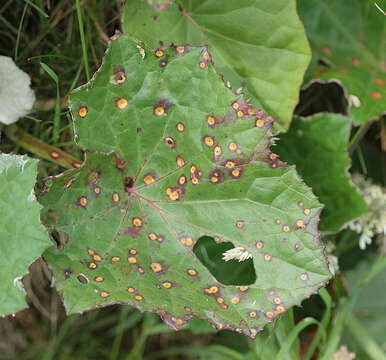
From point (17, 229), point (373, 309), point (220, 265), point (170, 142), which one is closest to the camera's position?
point (17, 229)

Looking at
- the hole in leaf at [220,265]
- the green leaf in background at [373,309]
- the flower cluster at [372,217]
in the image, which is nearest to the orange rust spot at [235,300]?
the hole in leaf at [220,265]

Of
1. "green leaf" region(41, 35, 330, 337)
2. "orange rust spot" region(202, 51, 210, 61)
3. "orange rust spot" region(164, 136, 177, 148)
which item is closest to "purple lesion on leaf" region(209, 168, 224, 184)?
"green leaf" region(41, 35, 330, 337)

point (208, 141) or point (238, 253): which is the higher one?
point (208, 141)

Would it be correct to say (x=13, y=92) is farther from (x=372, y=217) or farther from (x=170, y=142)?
(x=372, y=217)

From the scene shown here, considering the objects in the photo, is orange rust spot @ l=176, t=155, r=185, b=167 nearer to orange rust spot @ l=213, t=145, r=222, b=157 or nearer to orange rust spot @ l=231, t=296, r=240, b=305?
orange rust spot @ l=213, t=145, r=222, b=157

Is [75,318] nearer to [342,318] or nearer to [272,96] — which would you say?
[342,318]

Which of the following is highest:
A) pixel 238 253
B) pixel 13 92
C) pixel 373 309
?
pixel 13 92

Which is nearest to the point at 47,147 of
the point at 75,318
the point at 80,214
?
the point at 80,214

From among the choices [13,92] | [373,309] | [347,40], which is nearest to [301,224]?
[347,40]
